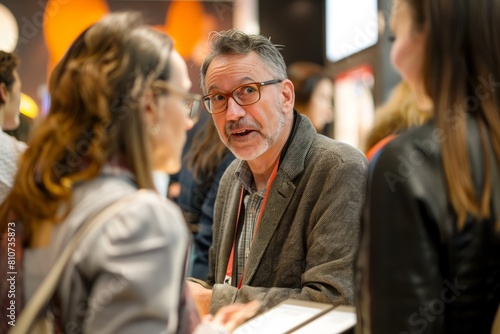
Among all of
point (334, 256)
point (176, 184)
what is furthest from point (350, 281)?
point (176, 184)

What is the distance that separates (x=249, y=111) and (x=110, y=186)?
4.12 ft

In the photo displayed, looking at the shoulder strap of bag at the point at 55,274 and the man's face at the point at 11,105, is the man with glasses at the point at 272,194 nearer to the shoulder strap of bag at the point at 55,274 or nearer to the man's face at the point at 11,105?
the man's face at the point at 11,105

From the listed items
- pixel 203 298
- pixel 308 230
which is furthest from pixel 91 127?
pixel 203 298

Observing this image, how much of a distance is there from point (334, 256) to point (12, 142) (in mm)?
1232

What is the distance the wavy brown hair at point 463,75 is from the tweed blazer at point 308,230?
0.89 metres

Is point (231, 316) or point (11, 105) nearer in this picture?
point (231, 316)

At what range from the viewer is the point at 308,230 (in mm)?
2105

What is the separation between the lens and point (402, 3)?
49.3 inches

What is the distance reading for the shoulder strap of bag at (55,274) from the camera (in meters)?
1.07

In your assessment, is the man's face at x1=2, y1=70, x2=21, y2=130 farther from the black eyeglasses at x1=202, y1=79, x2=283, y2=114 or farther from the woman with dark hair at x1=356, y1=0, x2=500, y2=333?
the woman with dark hair at x1=356, y1=0, x2=500, y2=333

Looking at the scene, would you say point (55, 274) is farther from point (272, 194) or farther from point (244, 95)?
point (244, 95)

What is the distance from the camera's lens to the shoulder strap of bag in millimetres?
1066

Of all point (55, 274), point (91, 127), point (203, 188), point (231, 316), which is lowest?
point (203, 188)

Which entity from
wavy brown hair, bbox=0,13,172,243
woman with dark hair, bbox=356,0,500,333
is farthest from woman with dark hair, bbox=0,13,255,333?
woman with dark hair, bbox=356,0,500,333
